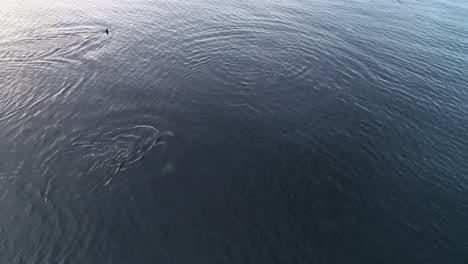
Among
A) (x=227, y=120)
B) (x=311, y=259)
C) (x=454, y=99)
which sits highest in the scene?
(x=454, y=99)

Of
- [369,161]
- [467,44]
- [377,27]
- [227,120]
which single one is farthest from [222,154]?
[467,44]

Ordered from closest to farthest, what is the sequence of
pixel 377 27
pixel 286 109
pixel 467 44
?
pixel 286 109
pixel 467 44
pixel 377 27

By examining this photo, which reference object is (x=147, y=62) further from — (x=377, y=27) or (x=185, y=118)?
(x=377, y=27)

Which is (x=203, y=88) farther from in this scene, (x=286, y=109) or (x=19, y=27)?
(x=19, y=27)

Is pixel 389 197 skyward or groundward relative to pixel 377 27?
groundward

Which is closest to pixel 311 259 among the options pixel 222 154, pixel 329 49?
pixel 222 154

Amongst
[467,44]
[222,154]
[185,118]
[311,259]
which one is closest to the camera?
[311,259]

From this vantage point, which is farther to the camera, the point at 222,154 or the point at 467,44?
the point at 467,44
